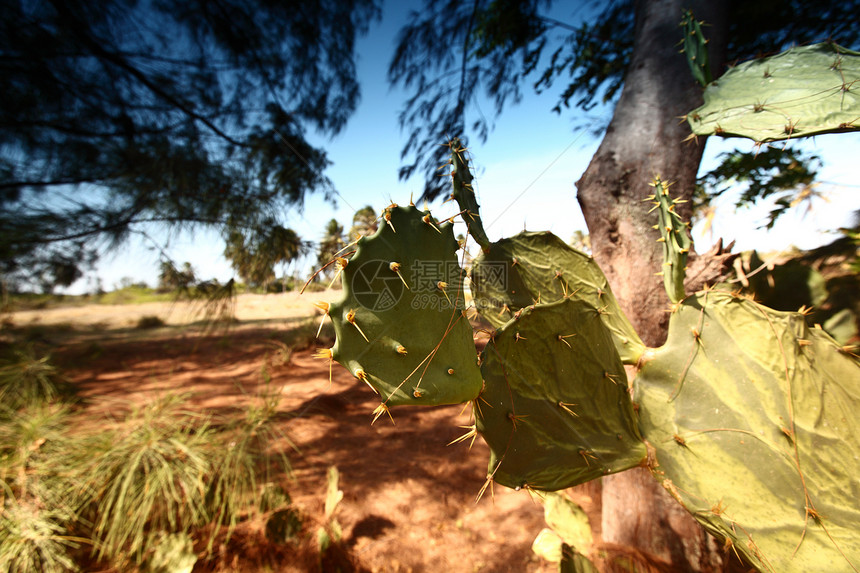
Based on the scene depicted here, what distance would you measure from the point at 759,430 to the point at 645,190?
0.81 metres

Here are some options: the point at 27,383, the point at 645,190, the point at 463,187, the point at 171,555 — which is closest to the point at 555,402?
the point at 463,187

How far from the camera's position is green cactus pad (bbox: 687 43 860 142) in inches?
32.8

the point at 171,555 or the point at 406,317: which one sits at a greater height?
the point at 406,317

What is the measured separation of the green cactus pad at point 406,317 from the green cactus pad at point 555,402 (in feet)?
0.34

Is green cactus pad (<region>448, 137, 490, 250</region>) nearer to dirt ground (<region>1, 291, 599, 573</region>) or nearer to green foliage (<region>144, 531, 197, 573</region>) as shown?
dirt ground (<region>1, 291, 599, 573</region>)

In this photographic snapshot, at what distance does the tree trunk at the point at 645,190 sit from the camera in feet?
3.59

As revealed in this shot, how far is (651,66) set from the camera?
1.31 metres

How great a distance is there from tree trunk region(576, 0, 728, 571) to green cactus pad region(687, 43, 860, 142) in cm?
17

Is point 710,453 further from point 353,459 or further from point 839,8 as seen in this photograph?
point 839,8

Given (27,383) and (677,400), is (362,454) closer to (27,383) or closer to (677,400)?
(677,400)

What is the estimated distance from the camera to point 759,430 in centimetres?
69

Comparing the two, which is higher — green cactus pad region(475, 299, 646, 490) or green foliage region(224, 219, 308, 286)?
green foliage region(224, 219, 308, 286)

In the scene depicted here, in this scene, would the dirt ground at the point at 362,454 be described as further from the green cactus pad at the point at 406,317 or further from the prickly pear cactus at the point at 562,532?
the prickly pear cactus at the point at 562,532

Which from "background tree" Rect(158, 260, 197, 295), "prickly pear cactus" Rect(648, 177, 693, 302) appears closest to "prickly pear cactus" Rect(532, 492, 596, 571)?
"prickly pear cactus" Rect(648, 177, 693, 302)
